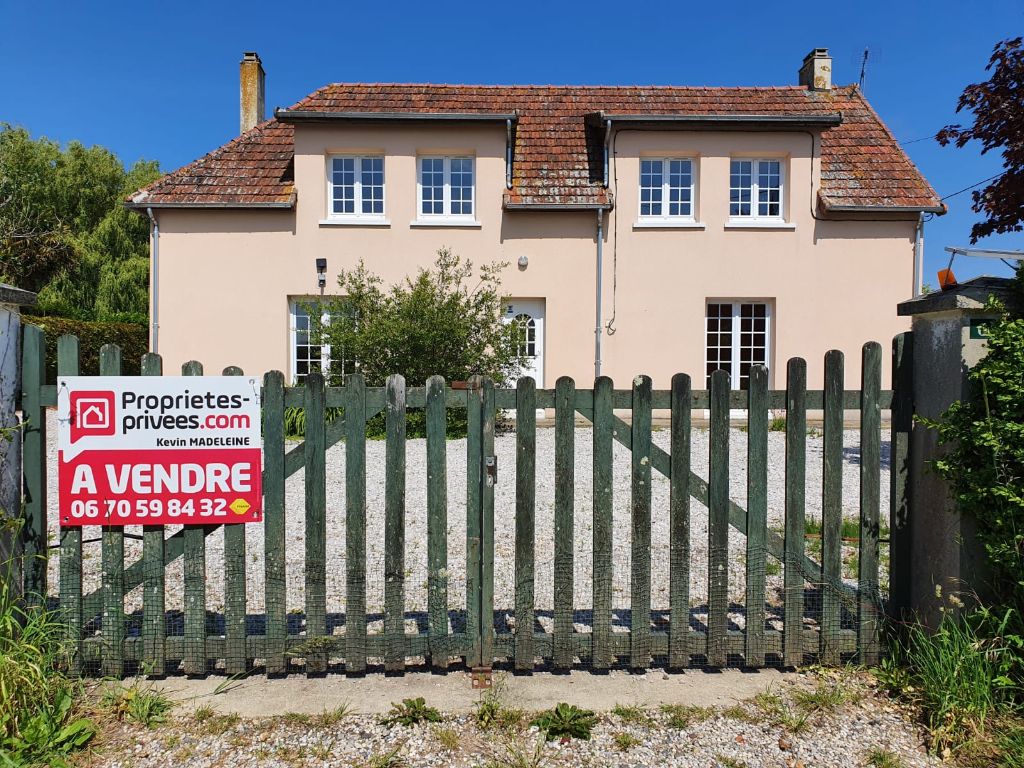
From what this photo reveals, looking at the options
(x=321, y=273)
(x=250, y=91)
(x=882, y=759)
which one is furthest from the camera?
(x=250, y=91)

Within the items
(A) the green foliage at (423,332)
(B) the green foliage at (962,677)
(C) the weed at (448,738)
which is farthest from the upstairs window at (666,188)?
(C) the weed at (448,738)

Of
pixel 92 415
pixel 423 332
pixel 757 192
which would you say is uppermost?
pixel 757 192

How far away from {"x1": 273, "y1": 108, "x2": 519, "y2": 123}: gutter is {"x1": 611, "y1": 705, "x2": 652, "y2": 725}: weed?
12.0 m

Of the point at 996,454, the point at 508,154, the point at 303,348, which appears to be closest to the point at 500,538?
the point at 996,454

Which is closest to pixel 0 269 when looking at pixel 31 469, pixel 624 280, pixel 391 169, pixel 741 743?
pixel 391 169

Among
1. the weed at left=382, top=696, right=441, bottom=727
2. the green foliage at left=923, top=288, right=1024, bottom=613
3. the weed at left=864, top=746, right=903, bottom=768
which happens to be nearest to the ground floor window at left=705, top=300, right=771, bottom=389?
the green foliage at left=923, top=288, right=1024, bottom=613

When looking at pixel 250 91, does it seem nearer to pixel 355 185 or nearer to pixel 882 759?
pixel 355 185

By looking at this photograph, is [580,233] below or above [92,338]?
above

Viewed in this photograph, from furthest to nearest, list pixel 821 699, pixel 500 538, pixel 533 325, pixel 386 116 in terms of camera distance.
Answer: pixel 533 325 < pixel 386 116 < pixel 500 538 < pixel 821 699

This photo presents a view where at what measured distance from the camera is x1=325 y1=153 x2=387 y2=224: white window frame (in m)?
13.3

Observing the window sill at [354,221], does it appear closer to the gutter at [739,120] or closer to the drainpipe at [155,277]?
the drainpipe at [155,277]

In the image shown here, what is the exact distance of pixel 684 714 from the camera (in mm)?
2980

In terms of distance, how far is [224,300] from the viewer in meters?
13.4

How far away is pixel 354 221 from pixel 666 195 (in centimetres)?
655
